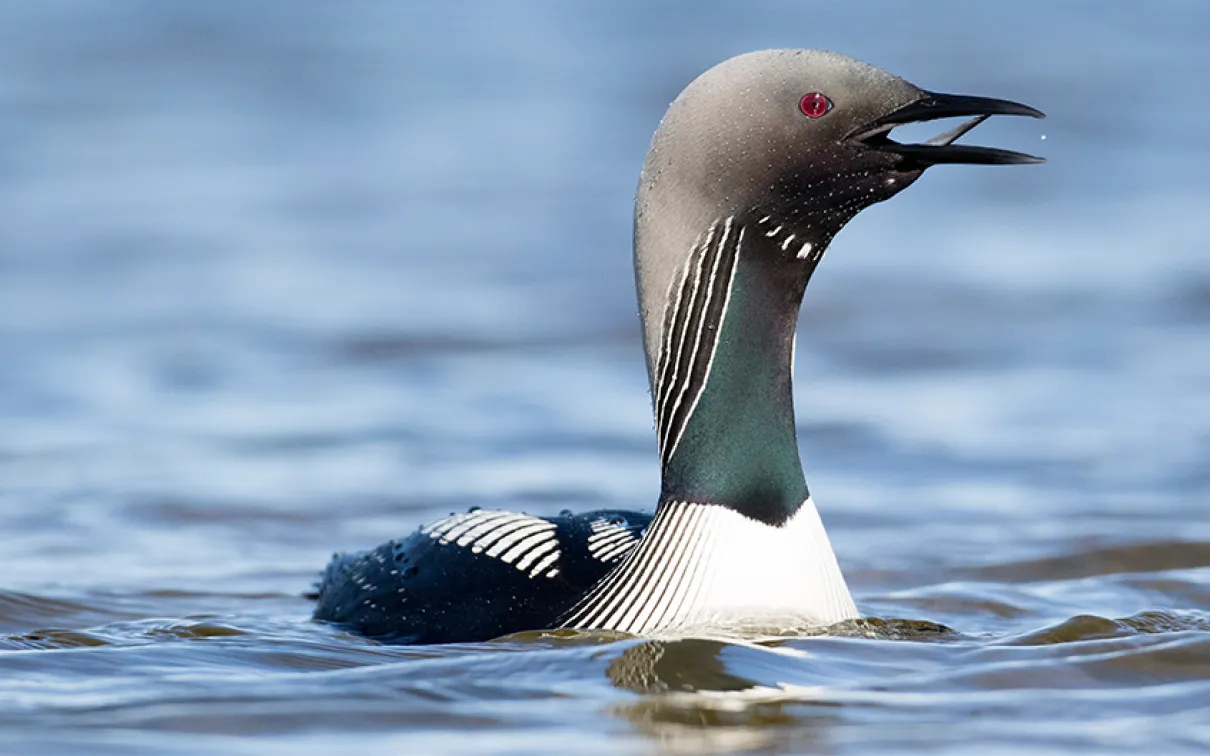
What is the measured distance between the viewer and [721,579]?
4.87 m

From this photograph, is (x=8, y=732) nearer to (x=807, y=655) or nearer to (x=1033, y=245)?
(x=807, y=655)

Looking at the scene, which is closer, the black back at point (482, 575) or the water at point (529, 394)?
the water at point (529, 394)

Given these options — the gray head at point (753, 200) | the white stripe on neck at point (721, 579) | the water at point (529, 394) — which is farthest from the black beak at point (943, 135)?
the water at point (529, 394)

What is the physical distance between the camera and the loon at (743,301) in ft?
16.0

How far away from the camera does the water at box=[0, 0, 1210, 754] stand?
15.2ft

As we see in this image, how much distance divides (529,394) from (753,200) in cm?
485

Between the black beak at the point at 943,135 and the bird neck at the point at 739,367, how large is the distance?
32 centimetres

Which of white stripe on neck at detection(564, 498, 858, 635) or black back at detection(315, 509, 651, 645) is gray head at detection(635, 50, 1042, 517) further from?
black back at detection(315, 509, 651, 645)

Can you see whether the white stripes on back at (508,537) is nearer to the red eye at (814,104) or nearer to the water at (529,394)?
the water at (529,394)

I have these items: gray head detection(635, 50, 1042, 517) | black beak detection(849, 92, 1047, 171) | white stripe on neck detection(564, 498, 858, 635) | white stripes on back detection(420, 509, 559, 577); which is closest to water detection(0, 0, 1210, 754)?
white stripe on neck detection(564, 498, 858, 635)

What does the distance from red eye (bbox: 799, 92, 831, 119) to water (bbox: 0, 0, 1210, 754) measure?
1.26 m

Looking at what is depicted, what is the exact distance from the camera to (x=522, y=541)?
533 cm

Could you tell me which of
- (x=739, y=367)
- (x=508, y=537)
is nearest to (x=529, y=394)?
(x=508, y=537)

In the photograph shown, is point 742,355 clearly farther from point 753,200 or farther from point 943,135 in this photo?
point 943,135
